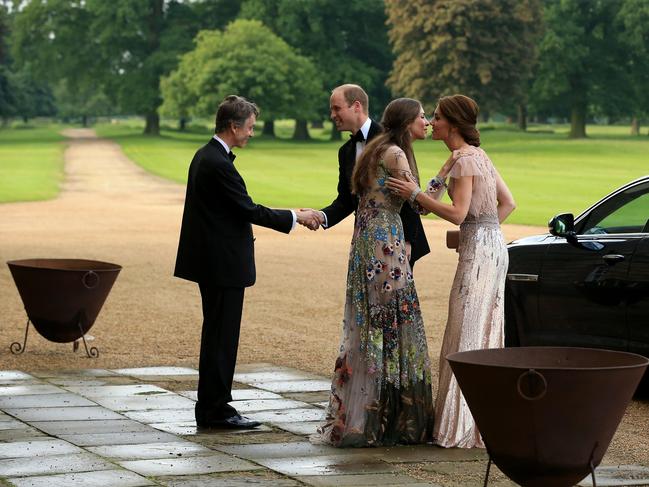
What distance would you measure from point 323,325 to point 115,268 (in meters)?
3.09

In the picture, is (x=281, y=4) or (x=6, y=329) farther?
(x=281, y=4)

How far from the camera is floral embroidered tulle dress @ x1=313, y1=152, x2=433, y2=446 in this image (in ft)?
23.1

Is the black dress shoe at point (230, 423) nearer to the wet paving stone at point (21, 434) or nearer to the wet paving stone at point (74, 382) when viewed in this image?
the wet paving stone at point (21, 434)

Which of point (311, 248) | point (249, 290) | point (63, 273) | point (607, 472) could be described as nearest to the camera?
point (607, 472)

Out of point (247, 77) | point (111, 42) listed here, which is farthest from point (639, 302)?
point (111, 42)

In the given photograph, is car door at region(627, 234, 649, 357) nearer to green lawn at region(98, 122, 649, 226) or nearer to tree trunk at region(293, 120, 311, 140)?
green lawn at region(98, 122, 649, 226)

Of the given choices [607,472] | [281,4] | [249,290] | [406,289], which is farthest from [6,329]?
[281,4]

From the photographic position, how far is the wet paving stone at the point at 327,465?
6332 millimetres

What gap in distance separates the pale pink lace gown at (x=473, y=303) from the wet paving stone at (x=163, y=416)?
A: 1.64 m

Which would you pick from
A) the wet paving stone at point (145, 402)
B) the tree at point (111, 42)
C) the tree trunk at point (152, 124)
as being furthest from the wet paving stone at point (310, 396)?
the tree trunk at point (152, 124)

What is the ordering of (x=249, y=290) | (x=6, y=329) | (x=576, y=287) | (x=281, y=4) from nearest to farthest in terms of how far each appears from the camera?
(x=576, y=287)
(x=6, y=329)
(x=249, y=290)
(x=281, y=4)

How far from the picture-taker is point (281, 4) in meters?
89.7

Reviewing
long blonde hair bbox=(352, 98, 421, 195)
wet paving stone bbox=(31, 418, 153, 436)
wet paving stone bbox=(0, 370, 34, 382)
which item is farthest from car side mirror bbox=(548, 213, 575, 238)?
wet paving stone bbox=(0, 370, 34, 382)

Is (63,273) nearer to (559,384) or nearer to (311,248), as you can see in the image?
(559,384)
